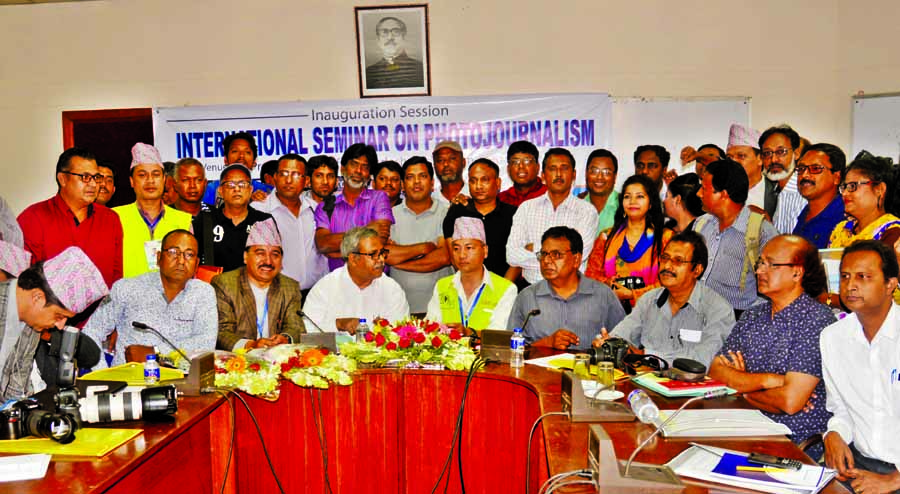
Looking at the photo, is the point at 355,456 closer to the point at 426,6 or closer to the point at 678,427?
the point at 678,427

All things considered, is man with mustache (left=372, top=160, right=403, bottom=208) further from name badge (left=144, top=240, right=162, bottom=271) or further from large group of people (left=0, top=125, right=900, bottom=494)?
name badge (left=144, top=240, right=162, bottom=271)

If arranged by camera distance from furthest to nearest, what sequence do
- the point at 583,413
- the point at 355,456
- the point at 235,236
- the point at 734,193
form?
the point at 235,236, the point at 734,193, the point at 355,456, the point at 583,413

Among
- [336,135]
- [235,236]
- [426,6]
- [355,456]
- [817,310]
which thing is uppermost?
[426,6]

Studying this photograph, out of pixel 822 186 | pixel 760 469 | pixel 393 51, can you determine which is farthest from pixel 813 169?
pixel 393 51

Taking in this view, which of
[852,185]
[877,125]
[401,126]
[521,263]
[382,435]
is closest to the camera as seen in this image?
[382,435]

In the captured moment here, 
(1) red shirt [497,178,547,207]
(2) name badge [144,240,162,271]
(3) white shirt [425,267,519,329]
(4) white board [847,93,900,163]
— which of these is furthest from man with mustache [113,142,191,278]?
(4) white board [847,93,900,163]

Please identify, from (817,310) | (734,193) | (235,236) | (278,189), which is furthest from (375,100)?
(817,310)

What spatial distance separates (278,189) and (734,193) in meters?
2.98

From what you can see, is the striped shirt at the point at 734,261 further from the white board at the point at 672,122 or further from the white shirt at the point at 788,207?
the white board at the point at 672,122

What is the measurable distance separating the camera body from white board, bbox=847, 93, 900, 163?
3985 mm

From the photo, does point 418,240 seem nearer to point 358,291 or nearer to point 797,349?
point 358,291

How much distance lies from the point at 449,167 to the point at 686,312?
2.67 meters

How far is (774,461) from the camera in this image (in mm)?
1932

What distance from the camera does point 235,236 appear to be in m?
4.73
